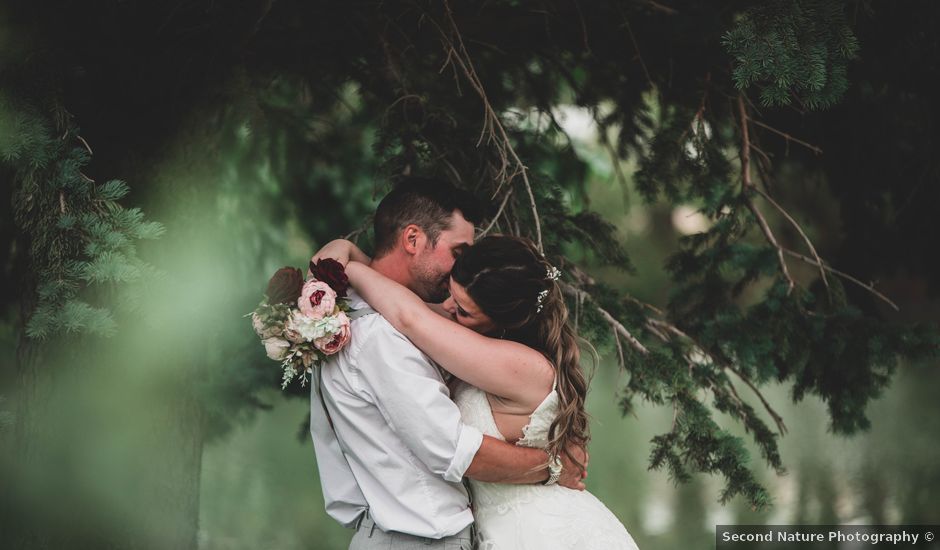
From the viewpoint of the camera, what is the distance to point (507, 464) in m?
2.64

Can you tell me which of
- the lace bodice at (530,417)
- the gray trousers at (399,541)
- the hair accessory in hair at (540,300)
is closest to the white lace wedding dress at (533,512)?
the lace bodice at (530,417)

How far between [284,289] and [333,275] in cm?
16

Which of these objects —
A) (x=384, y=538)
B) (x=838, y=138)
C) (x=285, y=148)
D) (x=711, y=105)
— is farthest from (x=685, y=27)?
(x=285, y=148)

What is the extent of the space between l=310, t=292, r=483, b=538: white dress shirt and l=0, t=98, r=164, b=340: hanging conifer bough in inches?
25.7

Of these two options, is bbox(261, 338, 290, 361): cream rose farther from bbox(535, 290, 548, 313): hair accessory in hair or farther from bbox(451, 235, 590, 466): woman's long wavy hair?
bbox(535, 290, 548, 313): hair accessory in hair

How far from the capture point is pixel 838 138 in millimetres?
4363

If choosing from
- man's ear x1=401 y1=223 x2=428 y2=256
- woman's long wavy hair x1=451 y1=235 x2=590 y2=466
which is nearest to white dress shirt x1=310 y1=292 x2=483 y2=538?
woman's long wavy hair x1=451 y1=235 x2=590 y2=466

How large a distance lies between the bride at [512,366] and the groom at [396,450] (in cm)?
7

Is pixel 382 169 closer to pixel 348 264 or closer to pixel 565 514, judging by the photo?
pixel 348 264

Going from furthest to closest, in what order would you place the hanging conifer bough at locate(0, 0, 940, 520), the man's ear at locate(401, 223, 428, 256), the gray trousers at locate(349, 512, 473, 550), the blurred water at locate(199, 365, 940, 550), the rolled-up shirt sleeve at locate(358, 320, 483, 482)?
the blurred water at locate(199, 365, 940, 550)
the hanging conifer bough at locate(0, 0, 940, 520)
the man's ear at locate(401, 223, 428, 256)
the gray trousers at locate(349, 512, 473, 550)
the rolled-up shirt sleeve at locate(358, 320, 483, 482)

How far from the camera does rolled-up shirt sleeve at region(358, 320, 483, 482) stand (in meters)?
2.48

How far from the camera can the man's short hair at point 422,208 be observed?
296 cm

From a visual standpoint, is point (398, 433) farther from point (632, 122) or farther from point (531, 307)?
point (632, 122)

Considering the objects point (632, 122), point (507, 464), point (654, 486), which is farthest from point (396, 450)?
point (654, 486)
